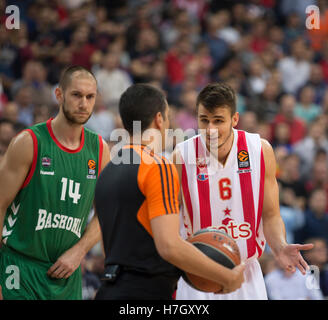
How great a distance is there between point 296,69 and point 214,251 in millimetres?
9410

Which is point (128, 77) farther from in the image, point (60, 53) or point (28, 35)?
point (28, 35)

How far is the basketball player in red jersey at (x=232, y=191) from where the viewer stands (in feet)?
14.8

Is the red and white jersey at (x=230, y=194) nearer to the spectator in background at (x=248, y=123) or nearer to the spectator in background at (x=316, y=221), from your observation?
the spectator in background at (x=316, y=221)

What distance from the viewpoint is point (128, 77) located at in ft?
34.3

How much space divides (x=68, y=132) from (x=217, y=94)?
1.17m

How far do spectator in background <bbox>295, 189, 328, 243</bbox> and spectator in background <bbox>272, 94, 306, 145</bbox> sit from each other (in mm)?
1777

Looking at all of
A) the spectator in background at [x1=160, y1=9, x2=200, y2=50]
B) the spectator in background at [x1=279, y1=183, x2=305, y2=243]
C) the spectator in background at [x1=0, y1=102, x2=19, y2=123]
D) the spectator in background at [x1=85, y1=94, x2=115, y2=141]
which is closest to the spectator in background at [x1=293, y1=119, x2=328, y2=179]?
the spectator in background at [x1=279, y1=183, x2=305, y2=243]

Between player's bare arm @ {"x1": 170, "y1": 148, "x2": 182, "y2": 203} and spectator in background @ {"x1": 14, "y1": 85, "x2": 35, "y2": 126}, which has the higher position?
spectator in background @ {"x1": 14, "y1": 85, "x2": 35, "y2": 126}

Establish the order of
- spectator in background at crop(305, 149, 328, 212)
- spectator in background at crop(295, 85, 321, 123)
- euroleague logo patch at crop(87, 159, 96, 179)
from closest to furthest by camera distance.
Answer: euroleague logo patch at crop(87, 159, 96, 179) < spectator in background at crop(305, 149, 328, 212) < spectator in background at crop(295, 85, 321, 123)

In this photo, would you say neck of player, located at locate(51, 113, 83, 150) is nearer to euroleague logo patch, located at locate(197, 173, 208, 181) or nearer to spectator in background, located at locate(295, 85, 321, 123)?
euroleague logo patch, located at locate(197, 173, 208, 181)

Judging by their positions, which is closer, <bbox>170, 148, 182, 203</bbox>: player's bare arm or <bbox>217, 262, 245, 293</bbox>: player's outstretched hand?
<bbox>217, 262, 245, 293</bbox>: player's outstretched hand

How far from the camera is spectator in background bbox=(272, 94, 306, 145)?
10594 mm

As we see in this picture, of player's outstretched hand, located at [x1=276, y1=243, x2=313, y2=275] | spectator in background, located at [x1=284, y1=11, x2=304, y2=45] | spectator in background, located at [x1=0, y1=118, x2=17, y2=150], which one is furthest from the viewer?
spectator in background, located at [x1=284, y1=11, x2=304, y2=45]
